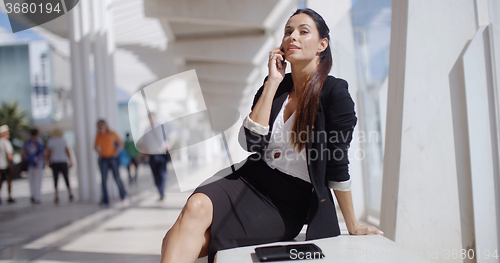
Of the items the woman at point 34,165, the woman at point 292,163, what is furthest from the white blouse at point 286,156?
the woman at point 34,165

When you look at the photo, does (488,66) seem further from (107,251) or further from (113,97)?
(113,97)

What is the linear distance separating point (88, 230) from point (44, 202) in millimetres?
4228

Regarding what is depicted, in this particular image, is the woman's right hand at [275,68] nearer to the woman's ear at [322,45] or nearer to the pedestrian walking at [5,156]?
the woman's ear at [322,45]

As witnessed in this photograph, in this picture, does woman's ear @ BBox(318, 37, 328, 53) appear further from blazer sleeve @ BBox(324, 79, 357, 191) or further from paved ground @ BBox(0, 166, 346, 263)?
paved ground @ BBox(0, 166, 346, 263)

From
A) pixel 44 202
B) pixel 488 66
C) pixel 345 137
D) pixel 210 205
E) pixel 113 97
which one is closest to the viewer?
pixel 210 205

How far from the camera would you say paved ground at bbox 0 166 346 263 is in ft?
13.7

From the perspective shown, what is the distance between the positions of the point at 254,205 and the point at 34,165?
8.38m

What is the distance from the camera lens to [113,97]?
9.84 metres

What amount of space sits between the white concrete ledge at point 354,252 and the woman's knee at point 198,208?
182 mm

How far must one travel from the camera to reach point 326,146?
1965 millimetres

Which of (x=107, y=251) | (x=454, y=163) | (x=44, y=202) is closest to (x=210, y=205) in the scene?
(x=454, y=163)

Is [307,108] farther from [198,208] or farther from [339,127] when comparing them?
[198,208]

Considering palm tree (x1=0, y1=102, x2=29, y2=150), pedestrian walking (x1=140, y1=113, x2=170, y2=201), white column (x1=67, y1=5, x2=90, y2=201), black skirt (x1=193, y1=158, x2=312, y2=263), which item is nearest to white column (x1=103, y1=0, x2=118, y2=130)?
white column (x1=67, y1=5, x2=90, y2=201)

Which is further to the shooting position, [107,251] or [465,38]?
[107,251]
